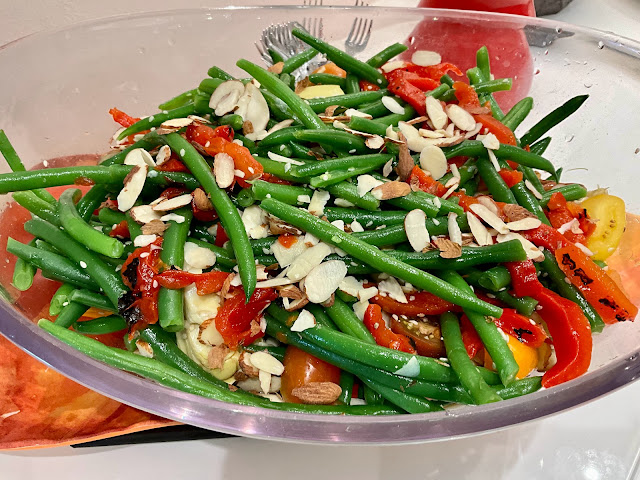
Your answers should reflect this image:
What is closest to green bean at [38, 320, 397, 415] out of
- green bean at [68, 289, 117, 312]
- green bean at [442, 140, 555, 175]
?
green bean at [68, 289, 117, 312]

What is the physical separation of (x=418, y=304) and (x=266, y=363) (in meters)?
0.33

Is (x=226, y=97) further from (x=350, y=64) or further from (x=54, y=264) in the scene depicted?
(x=54, y=264)

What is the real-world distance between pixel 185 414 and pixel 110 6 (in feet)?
8.41

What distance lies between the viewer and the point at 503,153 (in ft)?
4.29

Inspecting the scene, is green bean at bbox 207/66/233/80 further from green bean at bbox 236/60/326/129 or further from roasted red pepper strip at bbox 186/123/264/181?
roasted red pepper strip at bbox 186/123/264/181

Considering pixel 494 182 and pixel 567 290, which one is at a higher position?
pixel 494 182

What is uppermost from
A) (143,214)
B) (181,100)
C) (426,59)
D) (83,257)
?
(426,59)

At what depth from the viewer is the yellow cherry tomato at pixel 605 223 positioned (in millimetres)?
1275

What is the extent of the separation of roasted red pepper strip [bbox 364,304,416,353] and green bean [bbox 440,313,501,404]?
0.26ft

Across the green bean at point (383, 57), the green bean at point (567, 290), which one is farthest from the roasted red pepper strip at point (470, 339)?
the green bean at point (383, 57)

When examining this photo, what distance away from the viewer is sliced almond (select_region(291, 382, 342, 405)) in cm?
98

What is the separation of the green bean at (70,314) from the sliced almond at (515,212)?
3.11 feet

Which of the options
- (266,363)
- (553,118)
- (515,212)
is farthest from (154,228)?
(553,118)

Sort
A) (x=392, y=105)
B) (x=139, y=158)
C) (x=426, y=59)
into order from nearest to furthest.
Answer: (x=139, y=158)
(x=392, y=105)
(x=426, y=59)
